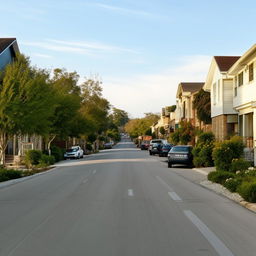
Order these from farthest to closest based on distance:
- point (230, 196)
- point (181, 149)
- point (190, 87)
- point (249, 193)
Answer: point (190, 87) < point (181, 149) < point (230, 196) < point (249, 193)

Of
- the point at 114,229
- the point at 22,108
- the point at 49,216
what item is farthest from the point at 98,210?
the point at 22,108

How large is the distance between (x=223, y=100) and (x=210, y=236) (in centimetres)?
2773

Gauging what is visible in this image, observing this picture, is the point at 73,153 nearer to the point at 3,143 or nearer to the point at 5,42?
the point at 5,42

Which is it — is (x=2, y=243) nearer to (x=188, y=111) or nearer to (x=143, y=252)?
(x=143, y=252)

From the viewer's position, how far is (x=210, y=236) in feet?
28.5

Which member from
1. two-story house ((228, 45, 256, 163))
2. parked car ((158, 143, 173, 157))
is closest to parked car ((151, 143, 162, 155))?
parked car ((158, 143, 173, 157))

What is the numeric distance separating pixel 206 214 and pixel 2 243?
525 cm

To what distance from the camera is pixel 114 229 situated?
935 centimetres

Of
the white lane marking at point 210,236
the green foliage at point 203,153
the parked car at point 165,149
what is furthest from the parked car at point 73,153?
the white lane marking at point 210,236

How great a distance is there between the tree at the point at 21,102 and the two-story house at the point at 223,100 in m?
12.9

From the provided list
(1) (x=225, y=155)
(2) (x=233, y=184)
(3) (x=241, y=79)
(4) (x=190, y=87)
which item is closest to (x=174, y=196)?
(2) (x=233, y=184)

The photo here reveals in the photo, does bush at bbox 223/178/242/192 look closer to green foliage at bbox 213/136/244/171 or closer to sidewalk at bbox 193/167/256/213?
sidewalk at bbox 193/167/256/213

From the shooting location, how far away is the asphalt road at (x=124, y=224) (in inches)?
302

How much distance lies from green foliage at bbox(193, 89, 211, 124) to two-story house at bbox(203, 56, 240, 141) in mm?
10172
